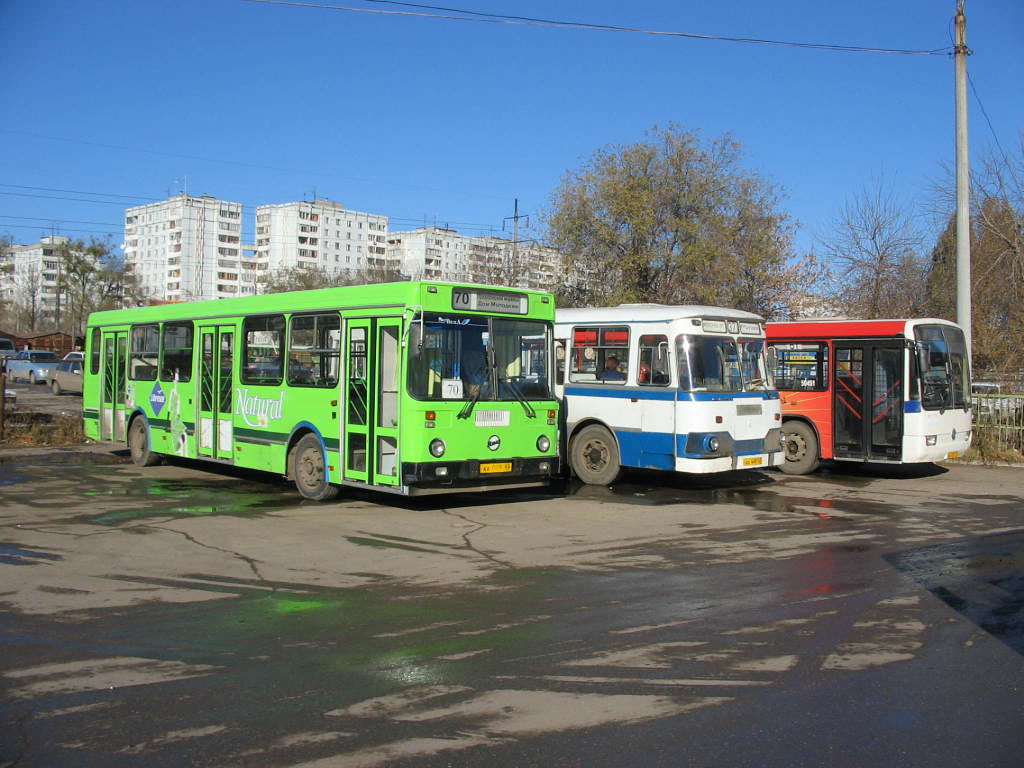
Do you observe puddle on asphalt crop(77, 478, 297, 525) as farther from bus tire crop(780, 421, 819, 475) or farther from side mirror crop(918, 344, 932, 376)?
side mirror crop(918, 344, 932, 376)

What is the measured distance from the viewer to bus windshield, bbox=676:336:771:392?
13898 mm

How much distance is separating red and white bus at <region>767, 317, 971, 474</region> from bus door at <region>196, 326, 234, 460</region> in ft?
32.3

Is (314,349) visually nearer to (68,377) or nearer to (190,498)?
(190,498)

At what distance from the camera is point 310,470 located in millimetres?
13117

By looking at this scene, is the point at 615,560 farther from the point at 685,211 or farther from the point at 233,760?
the point at 685,211

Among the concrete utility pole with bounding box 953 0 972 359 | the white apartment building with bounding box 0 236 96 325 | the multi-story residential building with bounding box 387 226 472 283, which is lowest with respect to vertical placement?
the concrete utility pole with bounding box 953 0 972 359

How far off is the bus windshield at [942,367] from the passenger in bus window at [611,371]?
212 inches

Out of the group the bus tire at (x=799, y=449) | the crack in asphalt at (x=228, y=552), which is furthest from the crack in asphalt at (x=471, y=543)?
the bus tire at (x=799, y=449)

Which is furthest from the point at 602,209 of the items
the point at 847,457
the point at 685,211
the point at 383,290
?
the point at 383,290

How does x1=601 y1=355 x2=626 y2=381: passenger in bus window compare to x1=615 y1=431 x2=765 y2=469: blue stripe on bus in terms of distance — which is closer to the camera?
x1=615 y1=431 x2=765 y2=469: blue stripe on bus

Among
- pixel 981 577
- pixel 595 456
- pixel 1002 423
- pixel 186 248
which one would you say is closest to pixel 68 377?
pixel 595 456

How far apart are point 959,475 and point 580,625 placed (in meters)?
12.9

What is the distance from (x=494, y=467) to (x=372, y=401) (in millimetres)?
1877

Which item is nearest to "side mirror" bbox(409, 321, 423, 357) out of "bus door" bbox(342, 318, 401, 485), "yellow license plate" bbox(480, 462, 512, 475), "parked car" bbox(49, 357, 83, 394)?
"bus door" bbox(342, 318, 401, 485)
